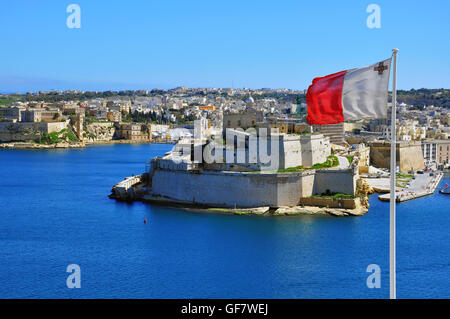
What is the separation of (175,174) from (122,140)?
38.7 meters

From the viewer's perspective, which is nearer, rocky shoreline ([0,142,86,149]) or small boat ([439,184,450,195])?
small boat ([439,184,450,195])

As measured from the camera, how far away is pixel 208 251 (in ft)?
39.5

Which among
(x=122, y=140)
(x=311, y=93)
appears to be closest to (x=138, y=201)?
(x=311, y=93)

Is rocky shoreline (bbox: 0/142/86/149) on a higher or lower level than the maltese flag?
lower

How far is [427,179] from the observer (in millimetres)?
24047

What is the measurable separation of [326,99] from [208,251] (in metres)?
8.12

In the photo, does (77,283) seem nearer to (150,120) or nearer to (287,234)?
(287,234)

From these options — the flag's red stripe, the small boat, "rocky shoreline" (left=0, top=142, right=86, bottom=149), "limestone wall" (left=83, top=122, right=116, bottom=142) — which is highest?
"limestone wall" (left=83, top=122, right=116, bottom=142)

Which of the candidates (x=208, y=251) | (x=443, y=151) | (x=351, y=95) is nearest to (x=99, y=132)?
Result: (x=443, y=151)

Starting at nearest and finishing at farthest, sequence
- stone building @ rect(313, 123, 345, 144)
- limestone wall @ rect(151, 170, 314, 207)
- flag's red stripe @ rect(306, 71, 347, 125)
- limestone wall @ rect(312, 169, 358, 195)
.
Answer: flag's red stripe @ rect(306, 71, 347, 125) → limestone wall @ rect(151, 170, 314, 207) → limestone wall @ rect(312, 169, 358, 195) → stone building @ rect(313, 123, 345, 144)

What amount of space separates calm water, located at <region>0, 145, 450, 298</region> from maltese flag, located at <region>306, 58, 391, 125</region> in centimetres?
541

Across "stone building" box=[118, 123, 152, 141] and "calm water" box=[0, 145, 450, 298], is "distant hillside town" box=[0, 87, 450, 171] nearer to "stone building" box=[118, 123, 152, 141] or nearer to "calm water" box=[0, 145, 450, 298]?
"stone building" box=[118, 123, 152, 141]

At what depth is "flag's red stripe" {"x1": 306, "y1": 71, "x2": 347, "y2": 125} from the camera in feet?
14.1

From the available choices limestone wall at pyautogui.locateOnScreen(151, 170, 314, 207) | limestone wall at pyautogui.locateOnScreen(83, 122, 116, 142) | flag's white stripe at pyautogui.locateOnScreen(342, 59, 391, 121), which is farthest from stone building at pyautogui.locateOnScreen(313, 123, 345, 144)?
limestone wall at pyautogui.locateOnScreen(83, 122, 116, 142)
